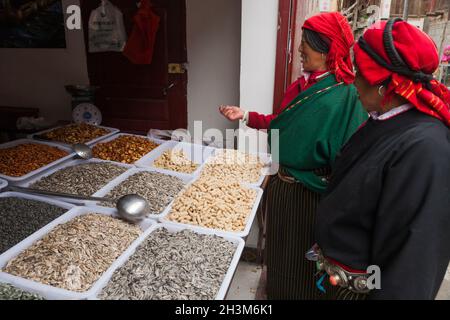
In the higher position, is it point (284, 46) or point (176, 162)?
point (284, 46)

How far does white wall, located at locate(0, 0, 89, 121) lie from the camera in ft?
12.7

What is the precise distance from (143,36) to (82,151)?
5.66ft

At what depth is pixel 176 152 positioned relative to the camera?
248 cm

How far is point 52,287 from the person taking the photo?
117 centimetres

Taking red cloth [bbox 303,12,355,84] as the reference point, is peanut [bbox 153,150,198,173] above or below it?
below

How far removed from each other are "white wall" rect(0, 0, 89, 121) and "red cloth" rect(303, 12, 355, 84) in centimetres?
306

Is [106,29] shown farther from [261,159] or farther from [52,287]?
[52,287]

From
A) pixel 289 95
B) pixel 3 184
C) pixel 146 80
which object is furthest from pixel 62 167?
pixel 146 80

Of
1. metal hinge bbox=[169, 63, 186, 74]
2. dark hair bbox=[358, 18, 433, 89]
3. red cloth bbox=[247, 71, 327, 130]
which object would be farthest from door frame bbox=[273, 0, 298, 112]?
metal hinge bbox=[169, 63, 186, 74]

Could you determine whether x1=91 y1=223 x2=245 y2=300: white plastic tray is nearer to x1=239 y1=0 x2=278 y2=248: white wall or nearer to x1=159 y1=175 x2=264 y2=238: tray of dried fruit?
x1=159 y1=175 x2=264 y2=238: tray of dried fruit

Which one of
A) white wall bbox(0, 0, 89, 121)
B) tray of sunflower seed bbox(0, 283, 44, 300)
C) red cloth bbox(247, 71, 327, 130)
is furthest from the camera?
white wall bbox(0, 0, 89, 121)

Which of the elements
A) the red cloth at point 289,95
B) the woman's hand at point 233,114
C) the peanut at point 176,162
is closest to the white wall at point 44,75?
the peanut at point 176,162

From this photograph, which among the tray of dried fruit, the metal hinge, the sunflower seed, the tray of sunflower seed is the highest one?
the metal hinge
